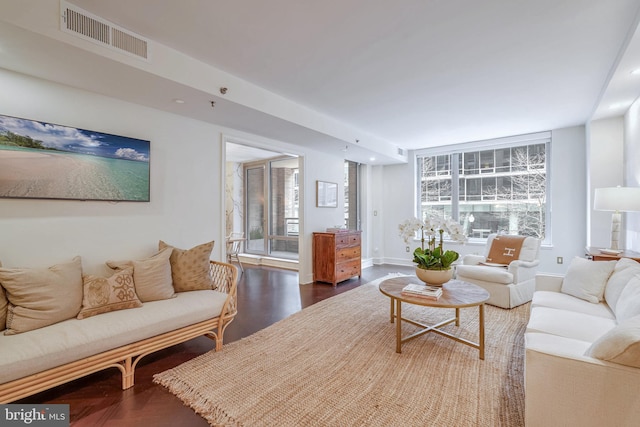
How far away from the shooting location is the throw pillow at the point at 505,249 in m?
4.13

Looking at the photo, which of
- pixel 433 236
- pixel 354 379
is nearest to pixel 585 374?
pixel 354 379

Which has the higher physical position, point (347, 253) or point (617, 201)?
point (617, 201)

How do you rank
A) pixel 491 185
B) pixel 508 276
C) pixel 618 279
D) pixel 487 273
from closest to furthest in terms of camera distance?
pixel 618 279 < pixel 508 276 < pixel 487 273 < pixel 491 185

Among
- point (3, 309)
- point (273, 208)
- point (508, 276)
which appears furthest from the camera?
point (273, 208)

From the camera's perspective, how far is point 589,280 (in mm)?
2605

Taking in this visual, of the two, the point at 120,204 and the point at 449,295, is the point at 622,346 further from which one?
the point at 120,204

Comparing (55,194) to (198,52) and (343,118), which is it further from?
(343,118)

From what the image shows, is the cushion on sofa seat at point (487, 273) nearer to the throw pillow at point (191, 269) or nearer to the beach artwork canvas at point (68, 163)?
the throw pillow at point (191, 269)

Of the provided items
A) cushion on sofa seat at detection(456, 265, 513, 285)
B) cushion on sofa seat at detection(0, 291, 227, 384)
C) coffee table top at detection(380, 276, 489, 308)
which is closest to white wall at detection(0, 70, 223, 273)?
cushion on sofa seat at detection(0, 291, 227, 384)

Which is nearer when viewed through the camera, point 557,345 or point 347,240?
point 557,345

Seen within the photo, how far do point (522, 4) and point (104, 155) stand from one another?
11.7ft

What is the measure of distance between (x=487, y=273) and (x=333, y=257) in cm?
226

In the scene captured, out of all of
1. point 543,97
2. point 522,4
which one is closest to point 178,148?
point 522,4

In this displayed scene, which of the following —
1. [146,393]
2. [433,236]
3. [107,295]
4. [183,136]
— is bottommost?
[146,393]
